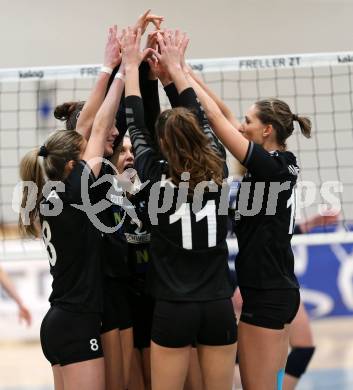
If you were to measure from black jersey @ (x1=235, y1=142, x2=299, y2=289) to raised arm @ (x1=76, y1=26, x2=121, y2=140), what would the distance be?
35.0 inches

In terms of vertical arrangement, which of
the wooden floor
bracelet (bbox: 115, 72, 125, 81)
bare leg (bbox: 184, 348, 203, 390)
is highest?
bracelet (bbox: 115, 72, 125, 81)

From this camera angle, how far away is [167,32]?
356cm

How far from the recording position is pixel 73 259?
10.7 ft

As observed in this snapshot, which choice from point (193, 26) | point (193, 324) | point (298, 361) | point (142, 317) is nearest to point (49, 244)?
point (142, 317)

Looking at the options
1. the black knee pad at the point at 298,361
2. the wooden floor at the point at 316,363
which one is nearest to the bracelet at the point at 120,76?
the black knee pad at the point at 298,361

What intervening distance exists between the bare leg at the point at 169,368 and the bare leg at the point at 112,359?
1.15 feet

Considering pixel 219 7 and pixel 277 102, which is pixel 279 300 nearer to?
pixel 277 102

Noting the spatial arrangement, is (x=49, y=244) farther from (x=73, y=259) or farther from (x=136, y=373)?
(x=136, y=373)

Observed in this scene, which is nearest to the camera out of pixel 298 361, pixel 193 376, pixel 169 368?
pixel 169 368

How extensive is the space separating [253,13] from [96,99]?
26.5ft

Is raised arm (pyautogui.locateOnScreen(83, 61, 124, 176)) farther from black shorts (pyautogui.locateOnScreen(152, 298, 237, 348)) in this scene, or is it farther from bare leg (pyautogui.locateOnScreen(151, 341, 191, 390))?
bare leg (pyautogui.locateOnScreen(151, 341, 191, 390))

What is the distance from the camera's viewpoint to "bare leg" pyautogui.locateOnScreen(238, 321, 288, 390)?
11.6ft

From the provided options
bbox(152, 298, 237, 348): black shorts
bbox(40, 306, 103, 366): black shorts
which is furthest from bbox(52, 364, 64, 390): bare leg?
bbox(152, 298, 237, 348): black shorts

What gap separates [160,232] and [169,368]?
638 millimetres
